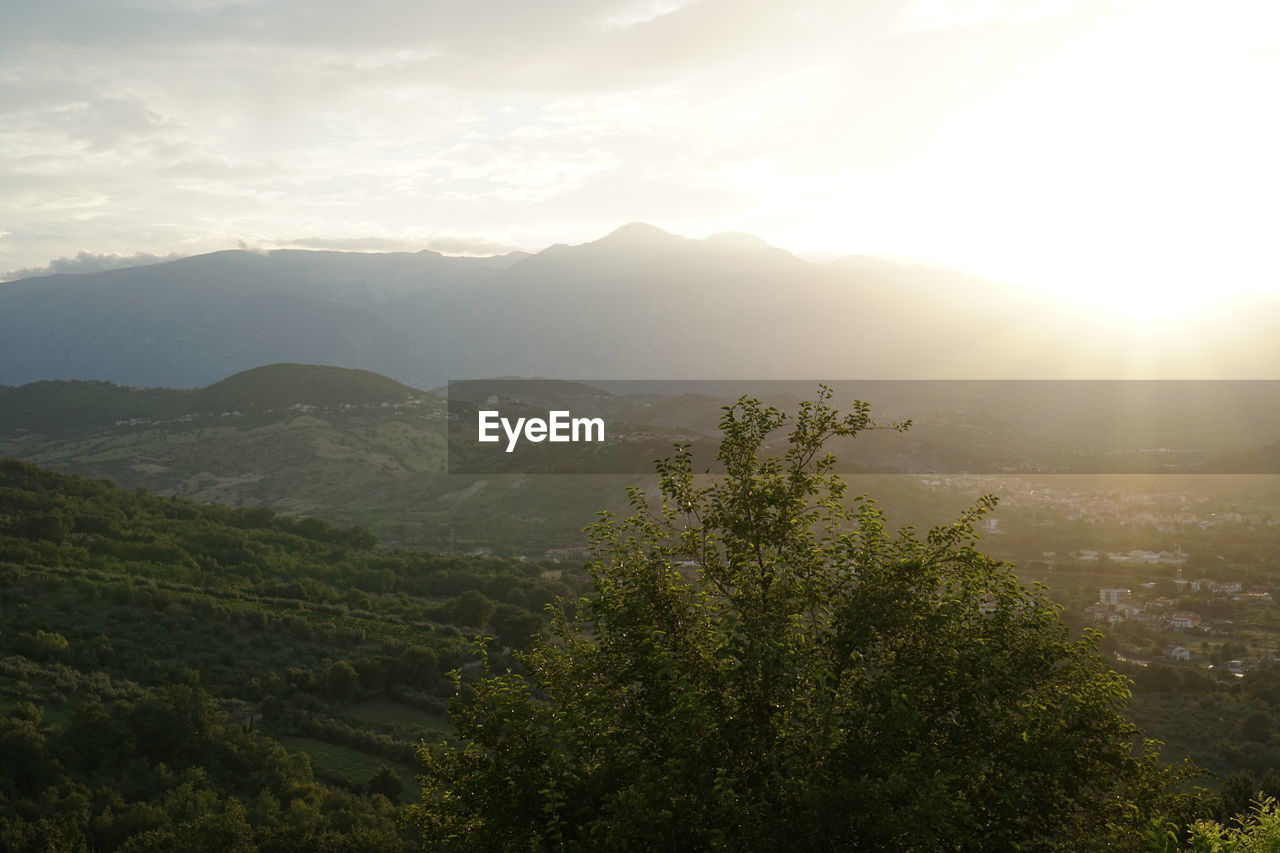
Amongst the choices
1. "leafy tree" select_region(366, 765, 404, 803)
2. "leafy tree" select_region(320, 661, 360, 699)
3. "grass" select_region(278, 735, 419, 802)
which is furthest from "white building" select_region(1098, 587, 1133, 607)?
"leafy tree" select_region(366, 765, 404, 803)

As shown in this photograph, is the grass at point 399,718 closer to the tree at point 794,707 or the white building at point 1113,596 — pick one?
the tree at point 794,707

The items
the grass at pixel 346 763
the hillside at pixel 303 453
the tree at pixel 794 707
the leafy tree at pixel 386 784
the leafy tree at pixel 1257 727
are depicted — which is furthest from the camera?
the hillside at pixel 303 453

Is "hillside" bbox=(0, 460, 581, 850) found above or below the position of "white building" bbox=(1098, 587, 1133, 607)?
above

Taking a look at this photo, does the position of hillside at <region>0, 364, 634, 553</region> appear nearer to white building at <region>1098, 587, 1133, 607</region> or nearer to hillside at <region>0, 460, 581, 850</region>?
hillside at <region>0, 460, 581, 850</region>

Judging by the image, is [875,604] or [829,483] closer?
[875,604]

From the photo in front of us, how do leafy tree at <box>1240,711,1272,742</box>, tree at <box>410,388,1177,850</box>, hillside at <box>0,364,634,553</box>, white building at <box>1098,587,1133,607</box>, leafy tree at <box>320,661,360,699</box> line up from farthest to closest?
hillside at <box>0,364,634,553</box> → white building at <box>1098,587,1133,607</box> → leafy tree at <box>1240,711,1272,742</box> → leafy tree at <box>320,661,360,699</box> → tree at <box>410,388,1177,850</box>

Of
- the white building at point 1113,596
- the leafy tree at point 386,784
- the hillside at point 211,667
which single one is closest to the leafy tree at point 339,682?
the hillside at point 211,667

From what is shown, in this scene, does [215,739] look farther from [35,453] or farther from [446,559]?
[35,453]

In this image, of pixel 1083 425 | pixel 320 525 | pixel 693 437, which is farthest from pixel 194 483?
pixel 1083 425
